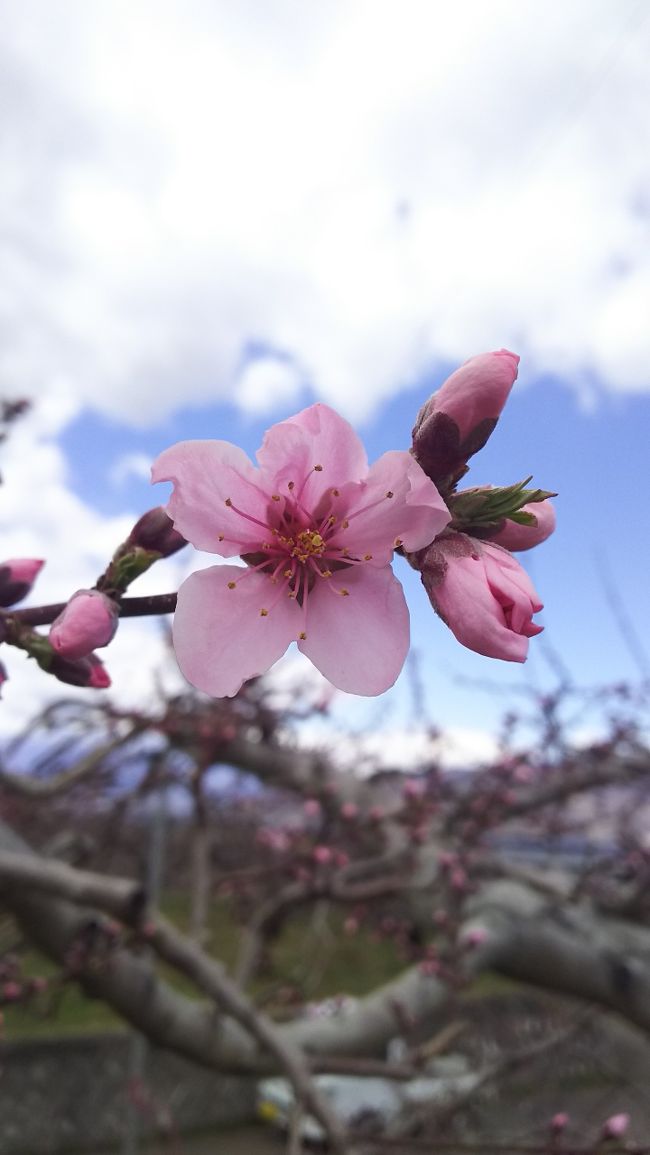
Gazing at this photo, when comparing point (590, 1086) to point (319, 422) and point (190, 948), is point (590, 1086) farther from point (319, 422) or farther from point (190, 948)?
point (319, 422)

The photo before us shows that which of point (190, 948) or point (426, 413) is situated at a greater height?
point (426, 413)

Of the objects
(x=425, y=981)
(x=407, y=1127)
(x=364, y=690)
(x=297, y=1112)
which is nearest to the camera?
(x=364, y=690)

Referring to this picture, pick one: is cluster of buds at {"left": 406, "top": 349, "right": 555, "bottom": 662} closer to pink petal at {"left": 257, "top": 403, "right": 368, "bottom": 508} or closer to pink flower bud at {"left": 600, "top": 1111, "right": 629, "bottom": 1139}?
pink petal at {"left": 257, "top": 403, "right": 368, "bottom": 508}

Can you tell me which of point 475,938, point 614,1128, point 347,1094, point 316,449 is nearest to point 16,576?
point 316,449

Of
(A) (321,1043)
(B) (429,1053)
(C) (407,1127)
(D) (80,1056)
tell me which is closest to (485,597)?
(B) (429,1053)

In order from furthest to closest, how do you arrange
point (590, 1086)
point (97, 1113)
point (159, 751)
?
point (590, 1086) → point (97, 1113) → point (159, 751)

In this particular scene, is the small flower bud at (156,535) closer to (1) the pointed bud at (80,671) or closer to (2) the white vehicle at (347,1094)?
(1) the pointed bud at (80,671)

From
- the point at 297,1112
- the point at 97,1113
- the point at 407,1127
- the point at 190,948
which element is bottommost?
the point at 97,1113
